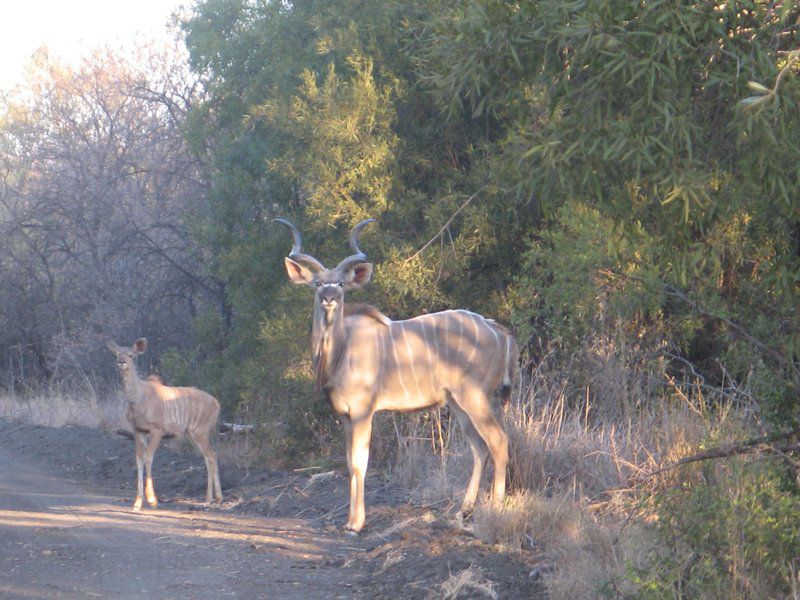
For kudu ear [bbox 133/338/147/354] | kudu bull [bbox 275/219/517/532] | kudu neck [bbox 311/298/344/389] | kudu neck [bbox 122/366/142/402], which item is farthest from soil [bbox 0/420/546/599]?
kudu ear [bbox 133/338/147/354]

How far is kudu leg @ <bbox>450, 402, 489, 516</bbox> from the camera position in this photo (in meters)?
9.04

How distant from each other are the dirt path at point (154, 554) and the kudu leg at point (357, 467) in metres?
0.27

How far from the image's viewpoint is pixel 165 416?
11.3 metres

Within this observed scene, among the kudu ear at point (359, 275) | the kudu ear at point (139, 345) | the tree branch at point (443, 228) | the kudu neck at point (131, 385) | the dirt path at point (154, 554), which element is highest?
the tree branch at point (443, 228)

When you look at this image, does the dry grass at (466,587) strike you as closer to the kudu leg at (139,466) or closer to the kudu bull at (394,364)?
the kudu bull at (394,364)

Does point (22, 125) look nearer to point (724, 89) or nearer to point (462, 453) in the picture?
point (462, 453)

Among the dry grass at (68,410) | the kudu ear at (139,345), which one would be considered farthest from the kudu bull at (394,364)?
the dry grass at (68,410)

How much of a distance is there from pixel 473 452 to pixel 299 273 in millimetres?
2182

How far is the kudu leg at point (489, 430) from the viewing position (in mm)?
9016

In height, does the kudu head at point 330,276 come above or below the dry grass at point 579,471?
above

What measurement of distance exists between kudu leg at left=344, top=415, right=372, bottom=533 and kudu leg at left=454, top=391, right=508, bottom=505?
0.90 m

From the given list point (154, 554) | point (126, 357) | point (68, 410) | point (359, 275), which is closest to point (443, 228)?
point (359, 275)

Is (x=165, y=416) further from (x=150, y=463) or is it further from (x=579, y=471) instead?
(x=579, y=471)

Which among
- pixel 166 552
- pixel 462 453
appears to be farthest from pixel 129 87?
pixel 166 552
